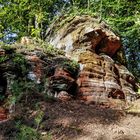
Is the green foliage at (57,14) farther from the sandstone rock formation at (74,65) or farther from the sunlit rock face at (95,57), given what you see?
the sandstone rock formation at (74,65)

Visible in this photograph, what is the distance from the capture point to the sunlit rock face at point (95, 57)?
1241cm

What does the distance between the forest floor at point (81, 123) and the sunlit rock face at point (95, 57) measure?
263 centimetres

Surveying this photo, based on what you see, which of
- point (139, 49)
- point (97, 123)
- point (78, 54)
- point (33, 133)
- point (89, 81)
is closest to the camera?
point (33, 133)

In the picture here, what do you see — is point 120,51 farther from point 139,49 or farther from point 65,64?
point 139,49

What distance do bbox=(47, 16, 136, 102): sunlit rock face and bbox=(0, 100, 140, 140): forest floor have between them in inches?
103

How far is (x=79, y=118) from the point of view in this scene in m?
8.64

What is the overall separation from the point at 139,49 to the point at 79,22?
10.8 metres

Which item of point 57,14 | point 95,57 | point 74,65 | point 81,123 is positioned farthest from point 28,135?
point 57,14

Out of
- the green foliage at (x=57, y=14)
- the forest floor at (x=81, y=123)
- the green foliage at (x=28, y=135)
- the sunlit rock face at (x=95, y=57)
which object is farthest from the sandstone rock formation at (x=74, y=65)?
the green foliage at (x=57, y=14)

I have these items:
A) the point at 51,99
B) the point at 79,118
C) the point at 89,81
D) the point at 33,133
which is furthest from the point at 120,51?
the point at 33,133

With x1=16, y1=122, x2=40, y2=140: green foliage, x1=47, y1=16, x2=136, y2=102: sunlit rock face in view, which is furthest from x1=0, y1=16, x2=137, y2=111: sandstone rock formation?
x1=16, y1=122, x2=40, y2=140: green foliage

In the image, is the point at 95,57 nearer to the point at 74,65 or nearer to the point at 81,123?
the point at 74,65

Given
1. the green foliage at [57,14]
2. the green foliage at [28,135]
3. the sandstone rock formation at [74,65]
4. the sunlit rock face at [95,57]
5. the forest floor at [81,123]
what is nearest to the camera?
the green foliage at [28,135]

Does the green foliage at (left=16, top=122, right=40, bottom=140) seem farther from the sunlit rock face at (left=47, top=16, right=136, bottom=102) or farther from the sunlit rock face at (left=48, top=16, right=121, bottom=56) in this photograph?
the sunlit rock face at (left=48, top=16, right=121, bottom=56)
